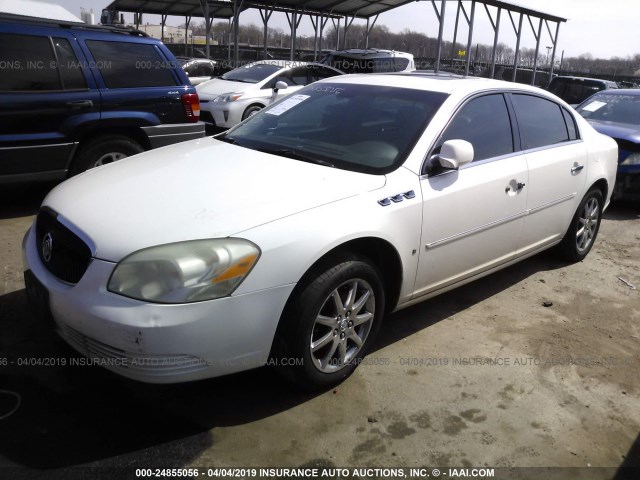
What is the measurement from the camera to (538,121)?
427 cm

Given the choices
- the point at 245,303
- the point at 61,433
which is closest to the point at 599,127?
the point at 245,303

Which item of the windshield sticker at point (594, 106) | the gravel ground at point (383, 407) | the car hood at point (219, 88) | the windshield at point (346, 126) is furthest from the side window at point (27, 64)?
the windshield sticker at point (594, 106)

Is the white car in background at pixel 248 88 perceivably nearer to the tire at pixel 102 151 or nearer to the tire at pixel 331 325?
the tire at pixel 102 151

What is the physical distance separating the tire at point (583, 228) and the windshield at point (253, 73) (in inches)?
298

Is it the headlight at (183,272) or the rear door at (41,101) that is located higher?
the rear door at (41,101)

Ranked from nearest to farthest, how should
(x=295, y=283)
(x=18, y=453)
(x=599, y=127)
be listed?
1. (x=18, y=453)
2. (x=295, y=283)
3. (x=599, y=127)

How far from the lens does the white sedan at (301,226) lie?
2.34 metres

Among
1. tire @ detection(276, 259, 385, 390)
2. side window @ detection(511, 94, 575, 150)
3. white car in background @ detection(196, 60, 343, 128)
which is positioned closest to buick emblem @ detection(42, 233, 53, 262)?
tire @ detection(276, 259, 385, 390)

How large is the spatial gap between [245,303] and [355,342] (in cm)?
85

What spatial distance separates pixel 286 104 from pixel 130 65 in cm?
275

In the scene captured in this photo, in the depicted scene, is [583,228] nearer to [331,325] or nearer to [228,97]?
[331,325]

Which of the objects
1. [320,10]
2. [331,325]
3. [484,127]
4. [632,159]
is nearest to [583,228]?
[484,127]

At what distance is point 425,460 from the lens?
2.49 meters

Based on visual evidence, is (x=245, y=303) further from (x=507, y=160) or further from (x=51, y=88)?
(x=51, y=88)
